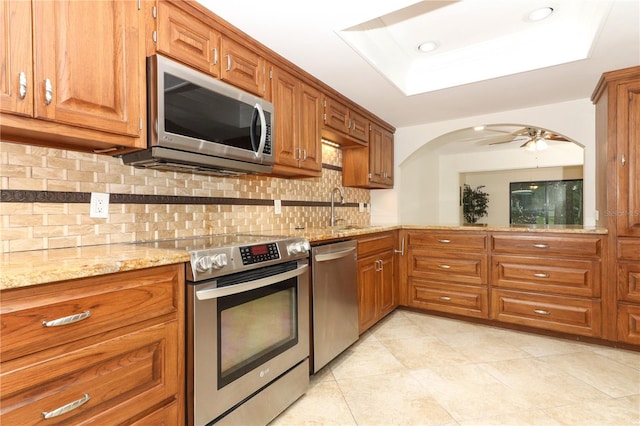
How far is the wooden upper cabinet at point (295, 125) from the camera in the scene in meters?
2.31

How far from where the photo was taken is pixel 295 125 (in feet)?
8.11

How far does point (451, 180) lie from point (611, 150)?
477cm

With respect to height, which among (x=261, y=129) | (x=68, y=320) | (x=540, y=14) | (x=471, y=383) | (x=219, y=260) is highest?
(x=540, y=14)

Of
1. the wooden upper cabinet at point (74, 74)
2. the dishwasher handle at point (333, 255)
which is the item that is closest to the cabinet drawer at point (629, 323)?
the dishwasher handle at point (333, 255)

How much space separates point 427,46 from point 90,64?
2.41m

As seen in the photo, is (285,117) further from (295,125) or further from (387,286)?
(387,286)

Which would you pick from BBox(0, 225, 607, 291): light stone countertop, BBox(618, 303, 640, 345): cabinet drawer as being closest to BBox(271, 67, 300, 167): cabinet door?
BBox(0, 225, 607, 291): light stone countertop

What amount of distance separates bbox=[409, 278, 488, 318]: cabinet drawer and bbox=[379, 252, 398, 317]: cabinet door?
0.24 meters

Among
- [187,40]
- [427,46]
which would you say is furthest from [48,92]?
[427,46]

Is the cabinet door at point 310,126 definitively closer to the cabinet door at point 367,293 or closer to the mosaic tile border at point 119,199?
the mosaic tile border at point 119,199

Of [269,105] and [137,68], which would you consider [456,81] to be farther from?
[137,68]

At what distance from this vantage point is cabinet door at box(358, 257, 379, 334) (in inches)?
108

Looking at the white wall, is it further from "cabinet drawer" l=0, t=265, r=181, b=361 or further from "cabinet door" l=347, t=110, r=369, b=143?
"cabinet drawer" l=0, t=265, r=181, b=361

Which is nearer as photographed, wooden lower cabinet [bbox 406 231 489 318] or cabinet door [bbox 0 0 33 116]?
cabinet door [bbox 0 0 33 116]
